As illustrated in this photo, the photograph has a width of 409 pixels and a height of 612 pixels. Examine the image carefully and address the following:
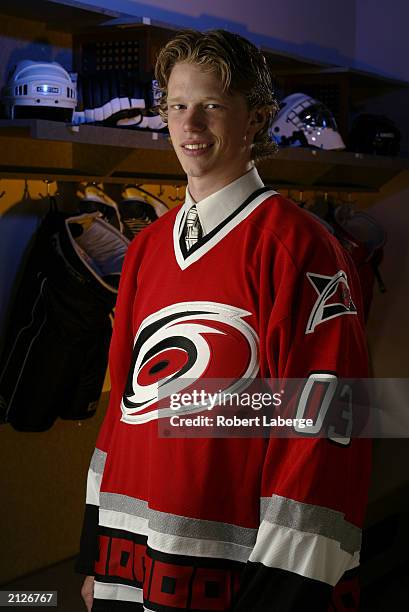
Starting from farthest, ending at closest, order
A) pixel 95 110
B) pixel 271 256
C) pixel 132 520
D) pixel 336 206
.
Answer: pixel 336 206 < pixel 95 110 < pixel 132 520 < pixel 271 256

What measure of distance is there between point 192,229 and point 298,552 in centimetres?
50

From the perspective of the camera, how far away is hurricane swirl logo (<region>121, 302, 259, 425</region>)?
1213 mm

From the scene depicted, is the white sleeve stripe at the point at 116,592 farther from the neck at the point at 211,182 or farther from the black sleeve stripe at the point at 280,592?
the neck at the point at 211,182

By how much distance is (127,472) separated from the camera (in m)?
1.35

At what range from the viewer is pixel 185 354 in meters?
1.26

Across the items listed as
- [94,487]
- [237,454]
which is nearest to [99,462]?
[94,487]

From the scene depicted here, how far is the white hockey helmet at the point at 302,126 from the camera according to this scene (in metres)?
3.26

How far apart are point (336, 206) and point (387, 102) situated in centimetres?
66

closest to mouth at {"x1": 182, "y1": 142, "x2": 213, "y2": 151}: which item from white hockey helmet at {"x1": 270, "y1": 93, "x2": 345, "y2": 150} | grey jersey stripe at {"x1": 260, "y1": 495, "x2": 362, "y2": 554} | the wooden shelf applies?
grey jersey stripe at {"x1": 260, "y1": 495, "x2": 362, "y2": 554}

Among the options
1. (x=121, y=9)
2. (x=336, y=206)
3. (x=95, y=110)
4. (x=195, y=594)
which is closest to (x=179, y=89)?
(x=195, y=594)

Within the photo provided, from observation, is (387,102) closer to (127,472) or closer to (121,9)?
(121,9)

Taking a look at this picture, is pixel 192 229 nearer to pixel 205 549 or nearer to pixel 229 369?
pixel 229 369

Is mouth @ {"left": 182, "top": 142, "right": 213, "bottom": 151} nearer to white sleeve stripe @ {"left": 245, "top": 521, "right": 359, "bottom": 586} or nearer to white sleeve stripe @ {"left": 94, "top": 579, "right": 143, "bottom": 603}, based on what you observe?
white sleeve stripe @ {"left": 245, "top": 521, "right": 359, "bottom": 586}

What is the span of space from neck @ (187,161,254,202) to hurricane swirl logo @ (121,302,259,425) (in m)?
0.18
